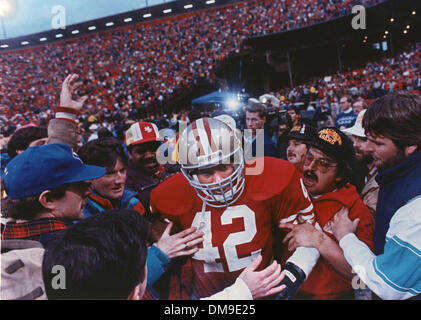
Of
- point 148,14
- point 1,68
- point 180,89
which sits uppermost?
point 148,14

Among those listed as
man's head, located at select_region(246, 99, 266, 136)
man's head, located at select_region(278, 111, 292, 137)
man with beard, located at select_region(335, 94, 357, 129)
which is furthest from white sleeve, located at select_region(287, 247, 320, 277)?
man with beard, located at select_region(335, 94, 357, 129)

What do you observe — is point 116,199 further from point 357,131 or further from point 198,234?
point 357,131

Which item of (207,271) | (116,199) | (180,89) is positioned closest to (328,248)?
(207,271)

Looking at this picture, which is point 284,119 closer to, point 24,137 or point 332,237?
point 332,237

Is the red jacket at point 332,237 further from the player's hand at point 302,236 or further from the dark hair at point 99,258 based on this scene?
the dark hair at point 99,258

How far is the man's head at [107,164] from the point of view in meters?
1.88

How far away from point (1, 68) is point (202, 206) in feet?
98.1

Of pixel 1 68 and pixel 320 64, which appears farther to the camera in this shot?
pixel 1 68

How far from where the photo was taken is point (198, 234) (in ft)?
4.58

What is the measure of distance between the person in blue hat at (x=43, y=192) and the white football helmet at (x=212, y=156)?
0.45 m

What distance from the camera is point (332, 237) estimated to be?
154cm

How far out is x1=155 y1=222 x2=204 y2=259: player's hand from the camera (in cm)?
136

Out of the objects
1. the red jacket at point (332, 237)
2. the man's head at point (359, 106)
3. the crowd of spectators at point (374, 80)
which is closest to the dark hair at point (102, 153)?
the red jacket at point (332, 237)

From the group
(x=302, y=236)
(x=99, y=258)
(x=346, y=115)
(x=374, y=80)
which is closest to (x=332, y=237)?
(x=302, y=236)
